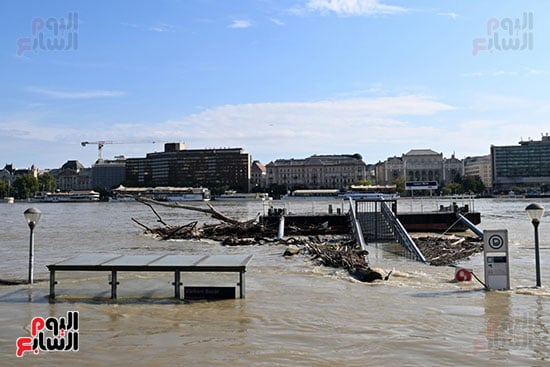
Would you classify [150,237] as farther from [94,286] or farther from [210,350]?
[210,350]

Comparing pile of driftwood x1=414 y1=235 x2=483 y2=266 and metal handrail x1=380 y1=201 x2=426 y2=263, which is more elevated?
metal handrail x1=380 y1=201 x2=426 y2=263

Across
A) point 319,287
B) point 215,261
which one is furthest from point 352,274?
point 215,261

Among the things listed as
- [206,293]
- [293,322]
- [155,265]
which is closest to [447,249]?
[206,293]

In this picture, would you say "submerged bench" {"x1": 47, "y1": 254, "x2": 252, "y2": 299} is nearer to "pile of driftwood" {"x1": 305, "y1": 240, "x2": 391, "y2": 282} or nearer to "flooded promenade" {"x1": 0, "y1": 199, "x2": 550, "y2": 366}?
"flooded promenade" {"x1": 0, "y1": 199, "x2": 550, "y2": 366}

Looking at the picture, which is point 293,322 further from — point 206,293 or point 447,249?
point 447,249

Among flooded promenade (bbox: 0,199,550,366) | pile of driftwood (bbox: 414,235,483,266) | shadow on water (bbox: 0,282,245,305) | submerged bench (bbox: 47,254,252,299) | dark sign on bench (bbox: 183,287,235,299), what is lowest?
pile of driftwood (bbox: 414,235,483,266)

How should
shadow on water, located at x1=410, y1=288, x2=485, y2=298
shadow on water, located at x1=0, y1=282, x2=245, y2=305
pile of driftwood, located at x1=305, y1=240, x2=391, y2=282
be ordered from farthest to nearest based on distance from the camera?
1. pile of driftwood, located at x1=305, y1=240, x2=391, y2=282
2. shadow on water, located at x1=410, y1=288, x2=485, y2=298
3. shadow on water, located at x1=0, y1=282, x2=245, y2=305

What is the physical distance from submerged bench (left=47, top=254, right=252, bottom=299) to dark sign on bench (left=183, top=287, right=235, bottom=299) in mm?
259

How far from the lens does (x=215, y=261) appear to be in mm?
14383

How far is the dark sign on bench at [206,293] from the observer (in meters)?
14.3

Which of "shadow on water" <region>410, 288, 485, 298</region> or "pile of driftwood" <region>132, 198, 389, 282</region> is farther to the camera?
"pile of driftwood" <region>132, 198, 389, 282</region>

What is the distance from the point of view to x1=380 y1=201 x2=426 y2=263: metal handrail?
26141mm

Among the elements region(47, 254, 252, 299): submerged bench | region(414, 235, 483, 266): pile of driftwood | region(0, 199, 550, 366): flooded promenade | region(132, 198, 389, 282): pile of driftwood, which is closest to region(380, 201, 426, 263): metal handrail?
region(414, 235, 483, 266): pile of driftwood

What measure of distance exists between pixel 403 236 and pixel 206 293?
1878 centimetres
